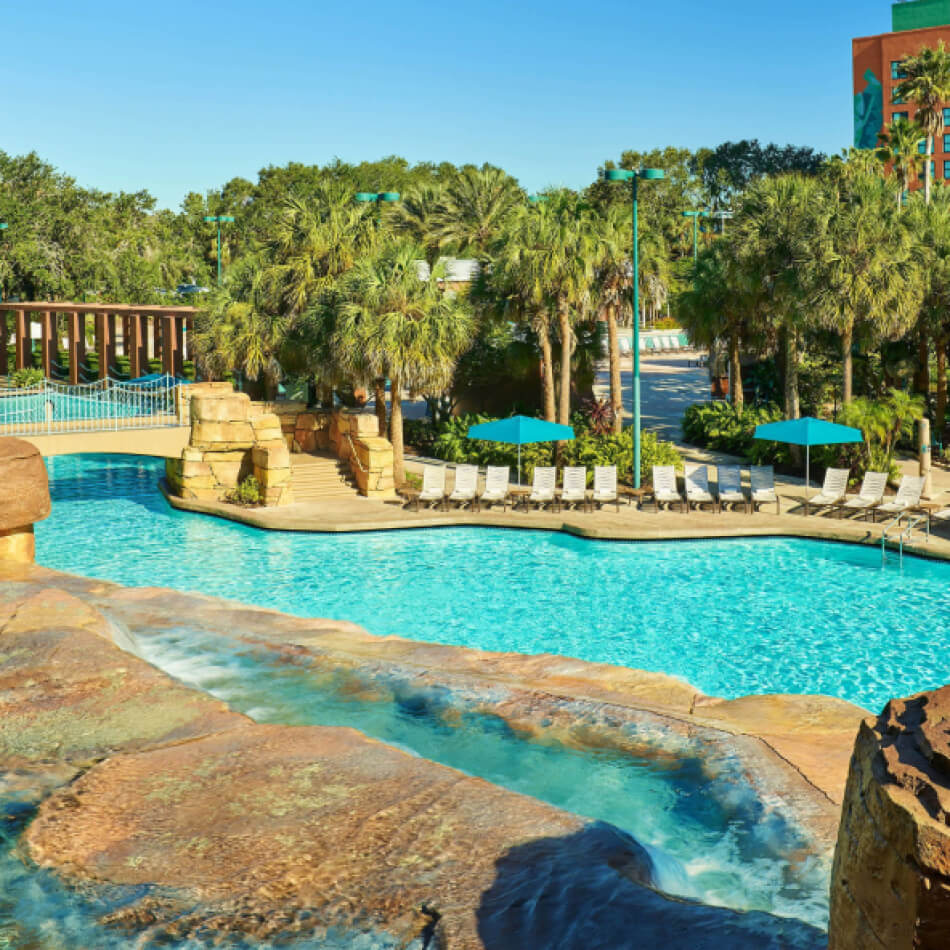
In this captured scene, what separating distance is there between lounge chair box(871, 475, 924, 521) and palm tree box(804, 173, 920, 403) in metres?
4.80

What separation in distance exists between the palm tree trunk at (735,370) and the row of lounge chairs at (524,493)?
331 inches

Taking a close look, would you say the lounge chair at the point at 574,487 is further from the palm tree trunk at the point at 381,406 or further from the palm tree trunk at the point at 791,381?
the palm tree trunk at the point at 791,381

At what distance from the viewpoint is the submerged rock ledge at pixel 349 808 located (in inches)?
211

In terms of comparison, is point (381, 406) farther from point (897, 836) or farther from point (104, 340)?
point (897, 836)

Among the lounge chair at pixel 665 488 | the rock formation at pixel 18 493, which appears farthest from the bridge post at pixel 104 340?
the rock formation at pixel 18 493

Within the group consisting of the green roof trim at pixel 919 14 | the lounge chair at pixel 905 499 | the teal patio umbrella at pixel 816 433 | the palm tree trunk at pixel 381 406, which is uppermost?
the green roof trim at pixel 919 14

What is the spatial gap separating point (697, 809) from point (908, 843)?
15.2ft

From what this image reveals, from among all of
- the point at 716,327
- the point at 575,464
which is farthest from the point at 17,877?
the point at 716,327

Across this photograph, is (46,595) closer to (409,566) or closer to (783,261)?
(409,566)

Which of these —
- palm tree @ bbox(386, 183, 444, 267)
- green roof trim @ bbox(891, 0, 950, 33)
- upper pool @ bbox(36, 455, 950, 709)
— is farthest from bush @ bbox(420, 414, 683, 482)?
green roof trim @ bbox(891, 0, 950, 33)

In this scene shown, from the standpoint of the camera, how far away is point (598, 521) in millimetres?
22078

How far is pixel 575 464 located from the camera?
26.5m

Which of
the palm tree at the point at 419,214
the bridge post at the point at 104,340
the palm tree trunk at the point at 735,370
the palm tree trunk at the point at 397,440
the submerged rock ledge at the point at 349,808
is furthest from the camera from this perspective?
the bridge post at the point at 104,340

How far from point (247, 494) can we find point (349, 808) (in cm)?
1850
